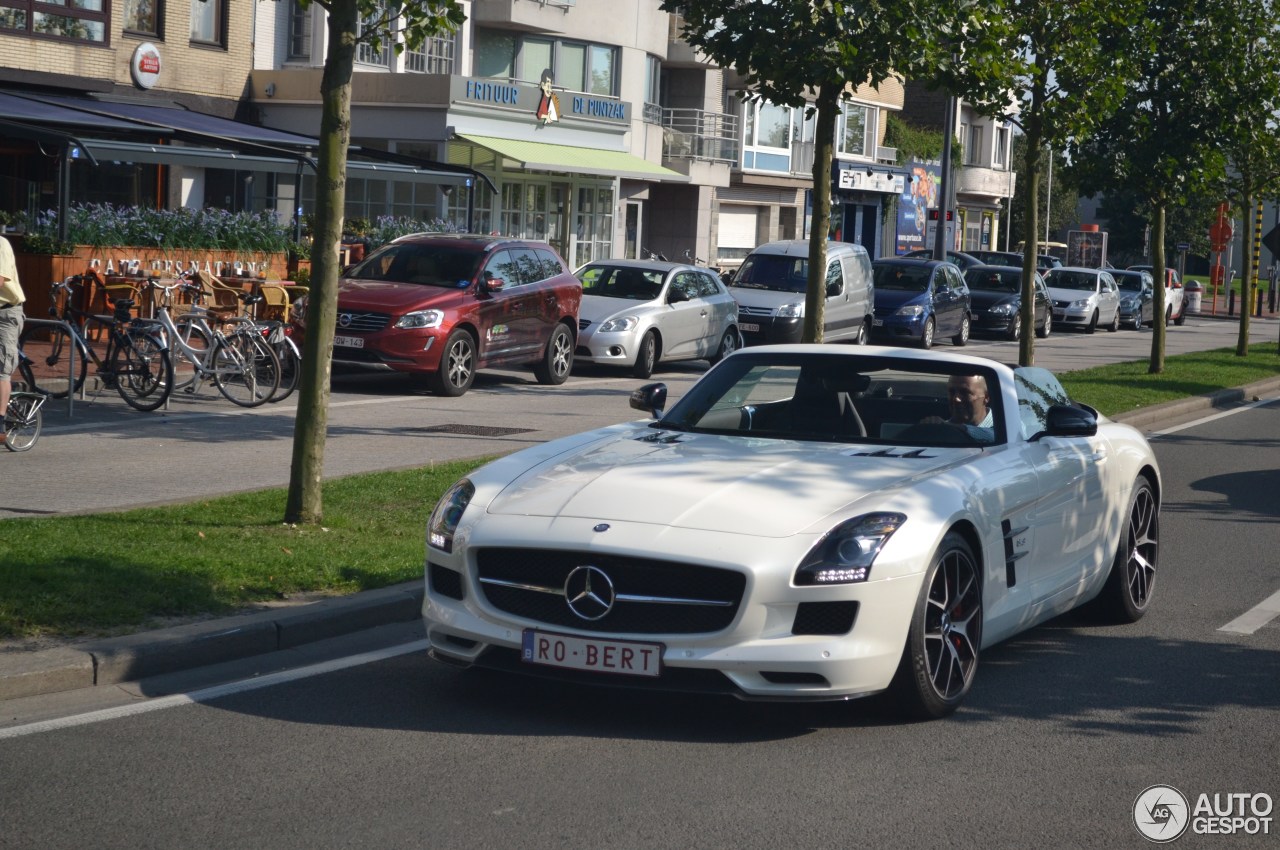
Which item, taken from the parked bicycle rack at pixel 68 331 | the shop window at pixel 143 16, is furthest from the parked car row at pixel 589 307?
the shop window at pixel 143 16

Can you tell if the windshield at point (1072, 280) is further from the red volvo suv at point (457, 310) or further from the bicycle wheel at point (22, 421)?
the bicycle wheel at point (22, 421)

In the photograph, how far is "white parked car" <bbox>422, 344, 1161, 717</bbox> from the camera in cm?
587

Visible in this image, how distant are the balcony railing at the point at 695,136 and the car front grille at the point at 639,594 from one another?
42.2 m

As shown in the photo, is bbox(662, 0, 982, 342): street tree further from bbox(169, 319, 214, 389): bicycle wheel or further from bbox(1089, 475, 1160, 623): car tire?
bbox(1089, 475, 1160, 623): car tire

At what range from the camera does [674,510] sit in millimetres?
6125

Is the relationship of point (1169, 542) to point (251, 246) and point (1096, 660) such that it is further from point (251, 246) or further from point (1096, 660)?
point (251, 246)

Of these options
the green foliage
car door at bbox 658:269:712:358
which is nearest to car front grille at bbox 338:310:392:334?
car door at bbox 658:269:712:358

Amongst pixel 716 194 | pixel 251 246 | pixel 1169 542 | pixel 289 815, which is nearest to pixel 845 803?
pixel 289 815

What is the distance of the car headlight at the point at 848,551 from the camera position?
5855mm

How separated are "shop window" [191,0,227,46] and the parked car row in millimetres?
13069

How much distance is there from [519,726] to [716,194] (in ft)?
→ 149

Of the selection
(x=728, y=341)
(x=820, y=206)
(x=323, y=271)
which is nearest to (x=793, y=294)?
(x=728, y=341)

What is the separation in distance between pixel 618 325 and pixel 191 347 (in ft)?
23.0

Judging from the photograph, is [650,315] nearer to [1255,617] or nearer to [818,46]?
[818,46]
